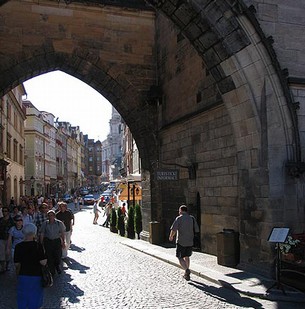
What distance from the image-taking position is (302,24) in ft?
34.1

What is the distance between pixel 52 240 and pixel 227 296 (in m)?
3.95

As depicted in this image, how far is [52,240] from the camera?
9883mm

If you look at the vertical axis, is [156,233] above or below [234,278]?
above

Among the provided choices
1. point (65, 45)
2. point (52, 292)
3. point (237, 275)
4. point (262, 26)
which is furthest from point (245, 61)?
point (65, 45)

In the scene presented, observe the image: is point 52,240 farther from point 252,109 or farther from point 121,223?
point 121,223

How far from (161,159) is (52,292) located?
30.0 feet

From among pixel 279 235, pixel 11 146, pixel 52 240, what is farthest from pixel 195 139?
pixel 11 146

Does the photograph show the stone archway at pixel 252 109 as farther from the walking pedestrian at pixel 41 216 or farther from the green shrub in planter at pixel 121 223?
the green shrub in planter at pixel 121 223

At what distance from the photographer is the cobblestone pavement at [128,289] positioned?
7.54 m

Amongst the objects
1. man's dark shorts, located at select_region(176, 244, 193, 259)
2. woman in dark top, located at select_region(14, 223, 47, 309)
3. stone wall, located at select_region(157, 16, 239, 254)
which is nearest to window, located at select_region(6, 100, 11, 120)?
stone wall, located at select_region(157, 16, 239, 254)

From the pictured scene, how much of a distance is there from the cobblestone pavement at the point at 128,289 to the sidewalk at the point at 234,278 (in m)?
0.17

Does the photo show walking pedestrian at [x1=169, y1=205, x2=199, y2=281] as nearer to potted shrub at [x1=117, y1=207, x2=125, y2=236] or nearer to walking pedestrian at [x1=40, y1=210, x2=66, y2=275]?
walking pedestrian at [x1=40, y1=210, x2=66, y2=275]

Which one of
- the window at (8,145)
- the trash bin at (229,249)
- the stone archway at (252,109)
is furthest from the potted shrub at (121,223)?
the window at (8,145)

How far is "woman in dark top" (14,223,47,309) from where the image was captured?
571 cm
